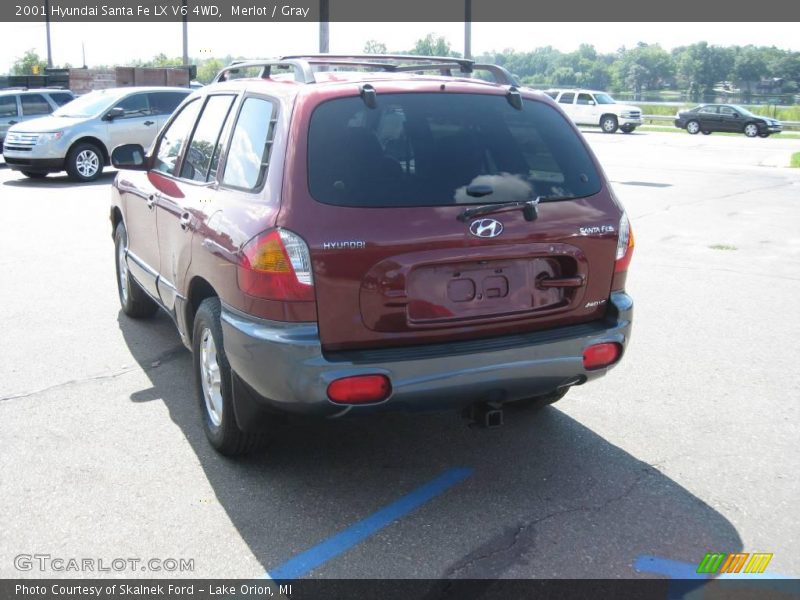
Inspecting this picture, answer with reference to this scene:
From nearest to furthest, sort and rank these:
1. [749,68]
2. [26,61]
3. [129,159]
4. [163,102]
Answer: [129,159] → [163,102] → [26,61] → [749,68]

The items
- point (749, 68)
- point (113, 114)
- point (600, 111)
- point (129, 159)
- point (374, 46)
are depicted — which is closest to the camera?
point (129, 159)

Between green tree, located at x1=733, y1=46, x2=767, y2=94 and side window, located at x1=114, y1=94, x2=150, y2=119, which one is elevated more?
green tree, located at x1=733, y1=46, x2=767, y2=94

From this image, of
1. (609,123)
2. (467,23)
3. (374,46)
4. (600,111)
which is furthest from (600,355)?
(374,46)

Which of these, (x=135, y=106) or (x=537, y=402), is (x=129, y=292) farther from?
(x=135, y=106)

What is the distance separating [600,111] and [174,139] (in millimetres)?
35521

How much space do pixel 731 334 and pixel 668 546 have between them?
3456 mm

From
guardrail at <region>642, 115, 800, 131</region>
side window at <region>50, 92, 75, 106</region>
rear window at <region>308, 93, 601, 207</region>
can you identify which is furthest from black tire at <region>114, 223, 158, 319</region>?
guardrail at <region>642, 115, 800, 131</region>

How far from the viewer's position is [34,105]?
20.9 meters

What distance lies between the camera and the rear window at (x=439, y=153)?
3605mm

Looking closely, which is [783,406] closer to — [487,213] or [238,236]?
[487,213]

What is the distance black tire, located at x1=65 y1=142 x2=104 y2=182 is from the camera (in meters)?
16.2

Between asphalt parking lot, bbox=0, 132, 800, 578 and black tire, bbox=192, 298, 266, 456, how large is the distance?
0.38ft

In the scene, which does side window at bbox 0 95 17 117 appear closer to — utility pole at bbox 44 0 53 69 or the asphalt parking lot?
the asphalt parking lot

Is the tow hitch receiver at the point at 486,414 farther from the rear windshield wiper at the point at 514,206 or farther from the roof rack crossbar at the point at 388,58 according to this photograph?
the roof rack crossbar at the point at 388,58
